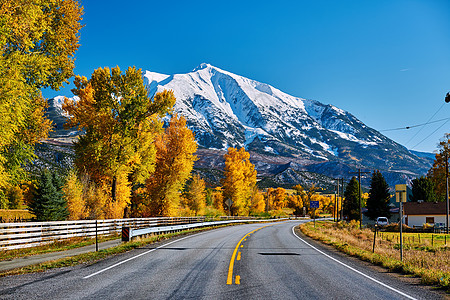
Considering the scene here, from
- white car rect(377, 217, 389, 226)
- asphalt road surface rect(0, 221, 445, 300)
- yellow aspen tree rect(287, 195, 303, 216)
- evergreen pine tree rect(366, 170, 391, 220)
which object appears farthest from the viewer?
yellow aspen tree rect(287, 195, 303, 216)

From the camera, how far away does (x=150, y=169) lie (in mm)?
33656

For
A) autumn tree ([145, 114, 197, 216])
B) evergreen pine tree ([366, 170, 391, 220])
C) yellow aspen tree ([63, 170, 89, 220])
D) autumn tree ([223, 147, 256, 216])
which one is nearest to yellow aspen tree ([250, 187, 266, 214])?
autumn tree ([223, 147, 256, 216])

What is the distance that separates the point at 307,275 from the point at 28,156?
15224 millimetres

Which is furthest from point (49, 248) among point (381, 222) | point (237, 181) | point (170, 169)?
point (381, 222)

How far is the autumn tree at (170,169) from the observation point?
37906 mm

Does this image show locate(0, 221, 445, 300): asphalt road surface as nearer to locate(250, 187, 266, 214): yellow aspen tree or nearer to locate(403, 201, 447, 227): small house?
locate(403, 201, 447, 227): small house

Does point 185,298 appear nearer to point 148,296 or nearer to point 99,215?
point 148,296

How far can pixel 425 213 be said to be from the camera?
6397 centimetres

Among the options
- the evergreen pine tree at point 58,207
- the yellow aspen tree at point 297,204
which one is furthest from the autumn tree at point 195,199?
the yellow aspen tree at point 297,204

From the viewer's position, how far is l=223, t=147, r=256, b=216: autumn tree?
61.8m

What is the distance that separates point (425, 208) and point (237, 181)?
3717cm

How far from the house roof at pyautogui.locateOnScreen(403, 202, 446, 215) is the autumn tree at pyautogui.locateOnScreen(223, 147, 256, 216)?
32.3m

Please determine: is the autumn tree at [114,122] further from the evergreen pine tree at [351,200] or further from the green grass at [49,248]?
the evergreen pine tree at [351,200]

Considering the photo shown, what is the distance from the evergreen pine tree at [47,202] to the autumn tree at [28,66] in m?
24.1
